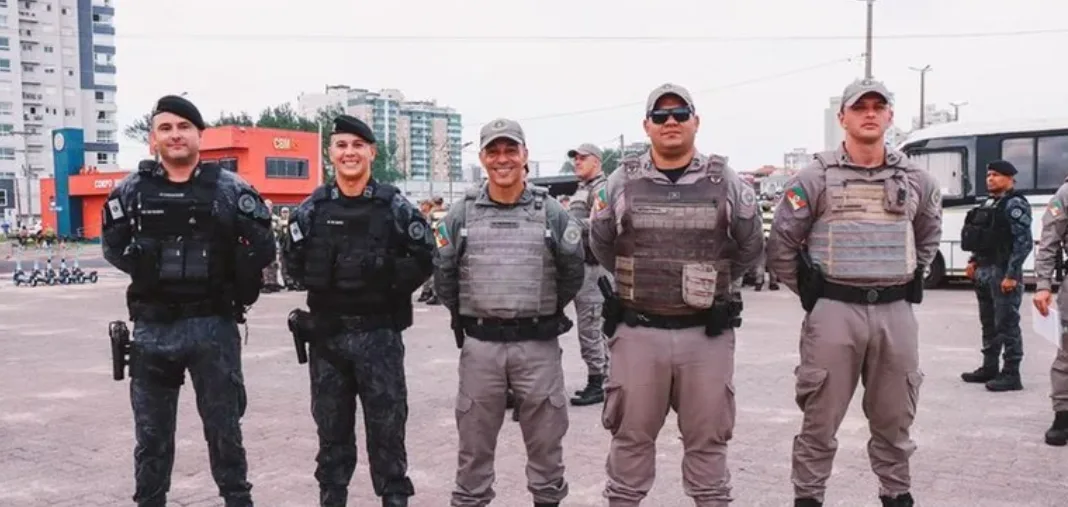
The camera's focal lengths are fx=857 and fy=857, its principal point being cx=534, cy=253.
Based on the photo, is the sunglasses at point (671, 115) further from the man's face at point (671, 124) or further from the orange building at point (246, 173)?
the orange building at point (246, 173)

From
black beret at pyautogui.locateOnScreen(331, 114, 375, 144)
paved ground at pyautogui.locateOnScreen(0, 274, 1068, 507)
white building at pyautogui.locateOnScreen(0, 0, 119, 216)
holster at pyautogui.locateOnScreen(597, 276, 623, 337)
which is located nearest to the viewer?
holster at pyautogui.locateOnScreen(597, 276, 623, 337)

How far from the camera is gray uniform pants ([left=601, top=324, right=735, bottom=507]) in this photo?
3.72 meters

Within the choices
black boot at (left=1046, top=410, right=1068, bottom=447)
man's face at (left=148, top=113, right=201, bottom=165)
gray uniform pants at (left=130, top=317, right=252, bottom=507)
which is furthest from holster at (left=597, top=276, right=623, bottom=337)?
black boot at (left=1046, top=410, right=1068, bottom=447)

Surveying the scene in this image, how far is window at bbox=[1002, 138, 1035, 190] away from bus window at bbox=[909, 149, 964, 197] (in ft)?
2.61

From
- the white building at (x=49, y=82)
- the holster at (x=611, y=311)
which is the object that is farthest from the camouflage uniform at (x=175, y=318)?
the white building at (x=49, y=82)

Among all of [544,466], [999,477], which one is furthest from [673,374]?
[999,477]

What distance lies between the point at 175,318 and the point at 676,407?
234 cm

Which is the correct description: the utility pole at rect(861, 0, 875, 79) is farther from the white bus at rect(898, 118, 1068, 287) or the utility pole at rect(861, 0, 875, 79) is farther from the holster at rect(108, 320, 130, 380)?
the holster at rect(108, 320, 130, 380)

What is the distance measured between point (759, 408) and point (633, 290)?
3232 millimetres

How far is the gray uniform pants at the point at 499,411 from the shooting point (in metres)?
3.97

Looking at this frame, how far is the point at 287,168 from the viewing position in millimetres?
43969

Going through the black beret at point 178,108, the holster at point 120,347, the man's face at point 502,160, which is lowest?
the holster at point 120,347

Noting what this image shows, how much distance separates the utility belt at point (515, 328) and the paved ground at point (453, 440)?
39.4 inches

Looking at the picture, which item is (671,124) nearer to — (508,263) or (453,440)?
(508,263)
